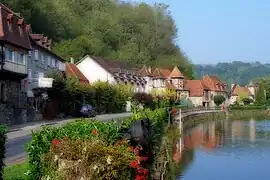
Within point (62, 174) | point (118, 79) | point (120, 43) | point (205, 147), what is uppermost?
point (120, 43)

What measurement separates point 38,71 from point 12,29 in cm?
1181

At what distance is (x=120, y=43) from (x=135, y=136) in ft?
311

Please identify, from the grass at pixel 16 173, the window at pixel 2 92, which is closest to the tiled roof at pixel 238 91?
the window at pixel 2 92

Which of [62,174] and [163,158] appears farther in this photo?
[163,158]

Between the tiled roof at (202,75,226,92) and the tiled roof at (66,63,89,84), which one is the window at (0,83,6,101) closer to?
the tiled roof at (66,63,89,84)

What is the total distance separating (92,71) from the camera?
79.9 m

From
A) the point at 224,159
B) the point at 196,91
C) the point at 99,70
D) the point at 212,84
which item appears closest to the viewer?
the point at 224,159

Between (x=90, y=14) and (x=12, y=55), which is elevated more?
(x=90, y=14)

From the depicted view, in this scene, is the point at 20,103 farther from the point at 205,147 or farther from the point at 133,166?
the point at 133,166

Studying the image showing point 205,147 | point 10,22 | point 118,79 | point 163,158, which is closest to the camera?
point 163,158

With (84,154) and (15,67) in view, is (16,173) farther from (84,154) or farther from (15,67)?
(15,67)

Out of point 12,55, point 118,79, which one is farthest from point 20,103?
point 118,79

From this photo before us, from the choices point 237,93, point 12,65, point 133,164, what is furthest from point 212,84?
point 133,164

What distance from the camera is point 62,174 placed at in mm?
10055
